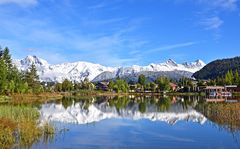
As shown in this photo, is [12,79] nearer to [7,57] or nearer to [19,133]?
[7,57]

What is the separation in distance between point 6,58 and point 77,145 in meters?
65.6

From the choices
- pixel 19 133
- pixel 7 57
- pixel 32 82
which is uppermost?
pixel 7 57

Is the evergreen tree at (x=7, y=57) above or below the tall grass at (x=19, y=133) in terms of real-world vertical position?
above

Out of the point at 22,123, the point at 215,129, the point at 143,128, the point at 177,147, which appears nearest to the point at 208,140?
the point at 177,147

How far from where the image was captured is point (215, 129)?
2647cm

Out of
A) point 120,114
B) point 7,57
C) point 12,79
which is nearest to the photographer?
point 120,114

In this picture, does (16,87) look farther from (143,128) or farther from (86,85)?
(86,85)

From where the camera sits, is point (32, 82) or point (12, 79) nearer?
point (12, 79)

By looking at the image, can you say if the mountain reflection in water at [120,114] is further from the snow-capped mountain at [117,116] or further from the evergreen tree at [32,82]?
the evergreen tree at [32,82]

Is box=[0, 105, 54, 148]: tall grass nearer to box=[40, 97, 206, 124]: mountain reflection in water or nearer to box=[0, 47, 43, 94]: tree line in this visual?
box=[40, 97, 206, 124]: mountain reflection in water

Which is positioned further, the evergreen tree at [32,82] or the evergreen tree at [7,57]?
the evergreen tree at [32,82]

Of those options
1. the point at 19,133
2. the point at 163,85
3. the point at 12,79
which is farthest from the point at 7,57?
the point at 163,85

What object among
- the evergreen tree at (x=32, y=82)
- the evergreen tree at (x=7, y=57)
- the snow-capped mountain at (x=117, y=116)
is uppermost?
the evergreen tree at (x=7, y=57)

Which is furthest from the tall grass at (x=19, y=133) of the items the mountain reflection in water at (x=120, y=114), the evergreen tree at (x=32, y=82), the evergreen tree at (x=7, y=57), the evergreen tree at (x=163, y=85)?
the evergreen tree at (x=163, y=85)
